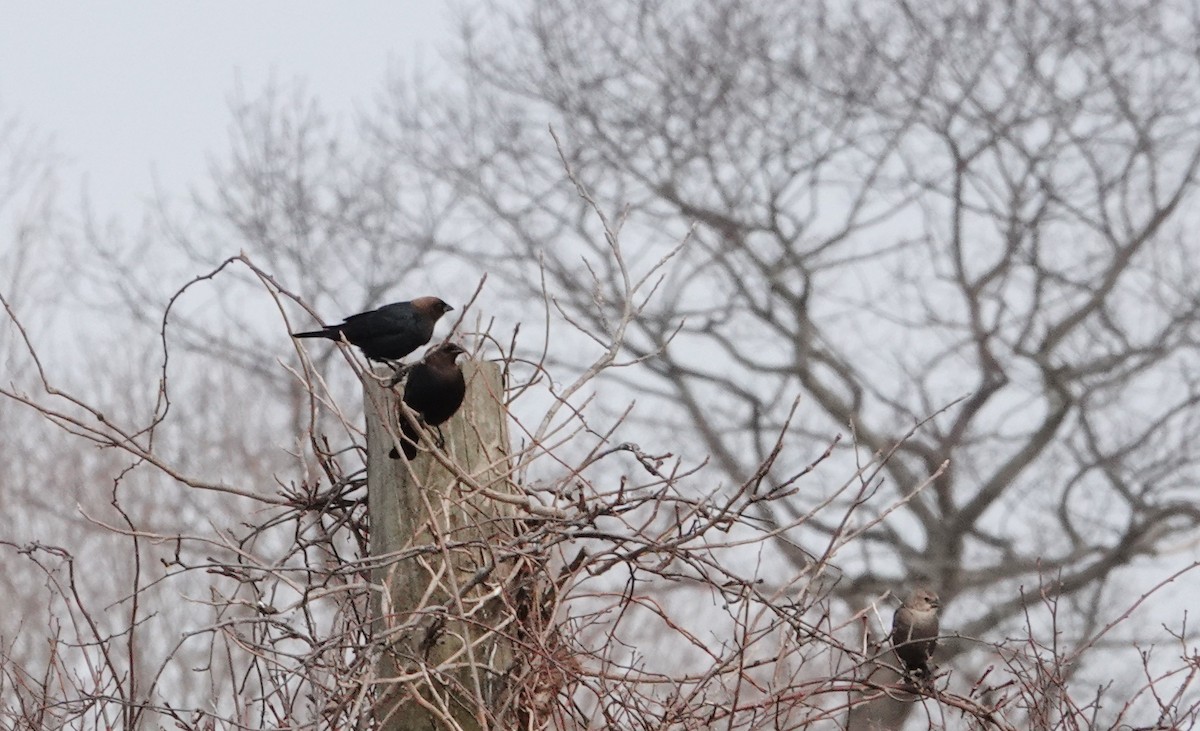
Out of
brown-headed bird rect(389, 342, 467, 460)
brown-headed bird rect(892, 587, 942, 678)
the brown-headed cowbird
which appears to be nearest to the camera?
brown-headed bird rect(389, 342, 467, 460)

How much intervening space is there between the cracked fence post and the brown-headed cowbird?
107cm

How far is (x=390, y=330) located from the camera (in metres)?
4.82

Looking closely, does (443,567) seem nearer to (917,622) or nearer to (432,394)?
(432,394)

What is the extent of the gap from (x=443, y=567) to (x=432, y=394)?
0.47 metres

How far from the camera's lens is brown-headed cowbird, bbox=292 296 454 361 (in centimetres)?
477

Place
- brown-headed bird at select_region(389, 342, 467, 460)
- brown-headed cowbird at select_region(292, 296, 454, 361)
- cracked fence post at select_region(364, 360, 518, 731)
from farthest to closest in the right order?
brown-headed cowbird at select_region(292, 296, 454, 361), brown-headed bird at select_region(389, 342, 467, 460), cracked fence post at select_region(364, 360, 518, 731)

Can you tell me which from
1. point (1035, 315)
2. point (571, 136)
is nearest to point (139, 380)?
point (571, 136)

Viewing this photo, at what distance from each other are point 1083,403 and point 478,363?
1134 centimetres

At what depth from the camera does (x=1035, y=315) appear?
13945mm

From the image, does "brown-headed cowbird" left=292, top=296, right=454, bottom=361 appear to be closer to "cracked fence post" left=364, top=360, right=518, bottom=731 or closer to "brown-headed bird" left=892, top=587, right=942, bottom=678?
"cracked fence post" left=364, top=360, right=518, bottom=731

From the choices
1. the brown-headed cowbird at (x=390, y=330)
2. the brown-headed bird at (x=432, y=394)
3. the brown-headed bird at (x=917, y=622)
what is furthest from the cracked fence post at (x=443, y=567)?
the brown-headed bird at (x=917, y=622)

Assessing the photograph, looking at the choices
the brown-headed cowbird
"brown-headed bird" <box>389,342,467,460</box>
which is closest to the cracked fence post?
"brown-headed bird" <box>389,342,467,460</box>

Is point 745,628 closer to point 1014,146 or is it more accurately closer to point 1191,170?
point 1014,146

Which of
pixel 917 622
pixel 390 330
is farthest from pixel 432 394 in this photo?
pixel 917 622
